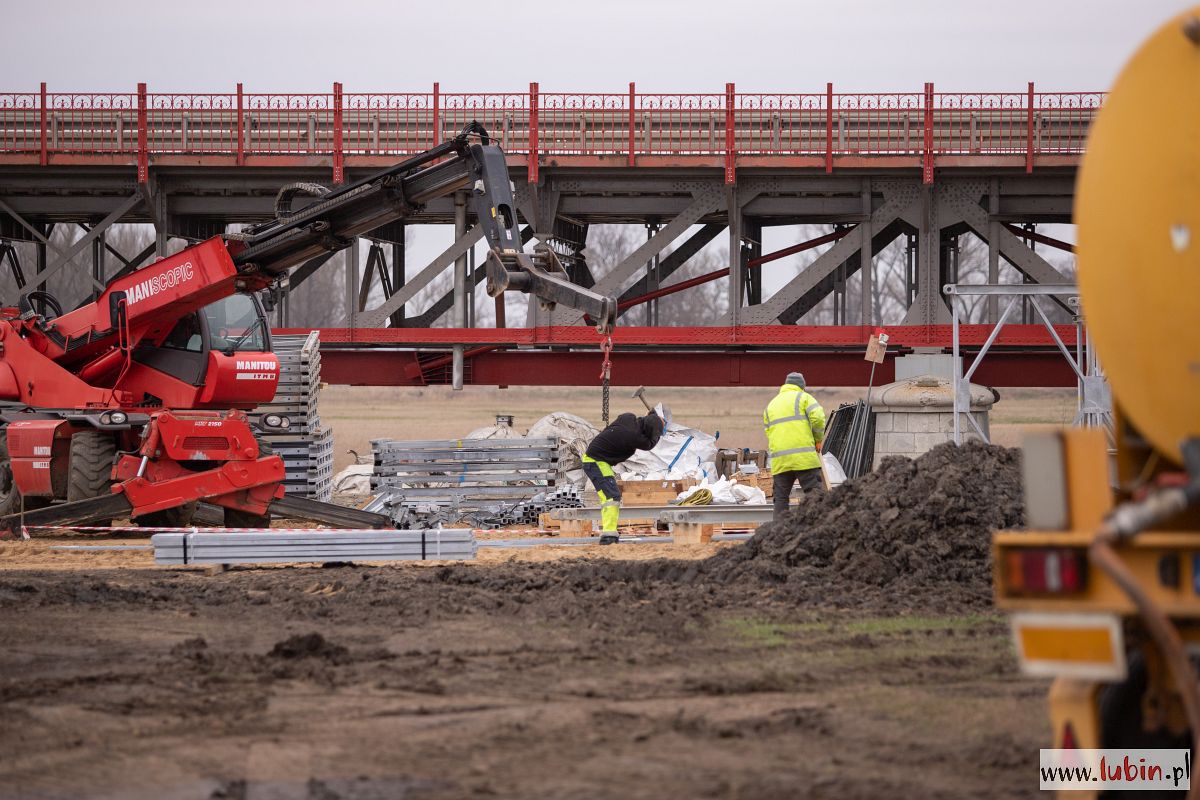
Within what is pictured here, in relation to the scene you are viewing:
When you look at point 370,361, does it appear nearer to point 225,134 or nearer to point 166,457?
point 225,134

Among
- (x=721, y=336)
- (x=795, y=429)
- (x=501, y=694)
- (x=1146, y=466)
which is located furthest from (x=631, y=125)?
(x=1146, y=466)

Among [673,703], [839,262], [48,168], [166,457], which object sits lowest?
[673,703]

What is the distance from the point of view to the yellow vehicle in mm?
3945

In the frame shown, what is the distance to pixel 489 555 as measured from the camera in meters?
14.0

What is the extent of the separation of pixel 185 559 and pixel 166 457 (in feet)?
8.51

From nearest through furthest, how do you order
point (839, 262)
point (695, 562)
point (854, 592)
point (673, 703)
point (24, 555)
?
point (673, 703), point (854, 592), point (695, 562), point (24, 555), point (839, 262)

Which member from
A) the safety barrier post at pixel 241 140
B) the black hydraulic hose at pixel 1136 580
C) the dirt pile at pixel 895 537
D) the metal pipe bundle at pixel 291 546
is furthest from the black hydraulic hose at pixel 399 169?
the black hydraulic hose at pixel 1136 580

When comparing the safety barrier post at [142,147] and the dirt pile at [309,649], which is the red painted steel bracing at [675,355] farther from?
the dirt pile at [309,649]

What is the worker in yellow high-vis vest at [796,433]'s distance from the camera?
45.5ft

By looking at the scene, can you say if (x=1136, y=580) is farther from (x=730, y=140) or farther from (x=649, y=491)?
(x=730, y=140)

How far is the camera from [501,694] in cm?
698

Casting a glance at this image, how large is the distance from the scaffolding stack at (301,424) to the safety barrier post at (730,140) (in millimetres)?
7880

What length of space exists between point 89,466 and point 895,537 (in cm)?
912

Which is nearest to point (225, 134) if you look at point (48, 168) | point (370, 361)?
point (48, 168)
